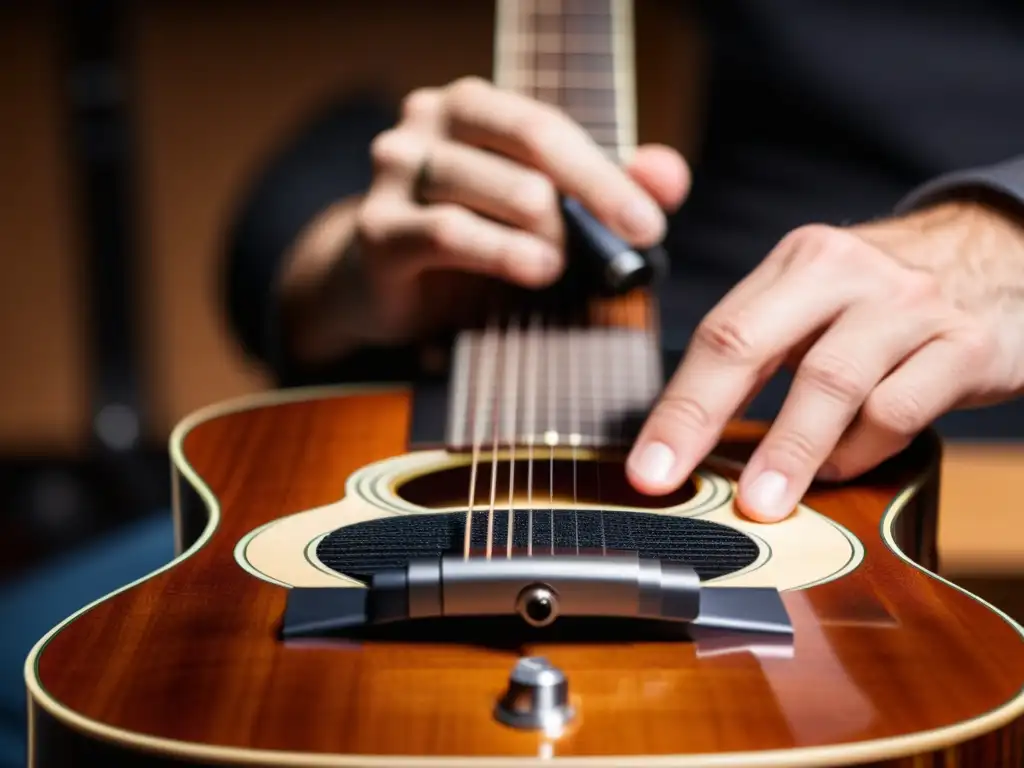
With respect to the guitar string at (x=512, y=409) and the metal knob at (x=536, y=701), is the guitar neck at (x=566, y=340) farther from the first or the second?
the metal knob at (x=536, y=701)

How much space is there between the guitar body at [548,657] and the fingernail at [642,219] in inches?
9.0

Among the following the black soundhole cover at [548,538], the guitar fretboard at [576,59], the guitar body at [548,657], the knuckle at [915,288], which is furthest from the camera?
the guitar fretboard at [576,59]

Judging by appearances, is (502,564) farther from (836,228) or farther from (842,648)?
(836,228)

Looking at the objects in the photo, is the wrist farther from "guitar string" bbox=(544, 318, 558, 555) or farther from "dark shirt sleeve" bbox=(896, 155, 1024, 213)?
"guitar string" bbox=(544, 318, 558, 555)

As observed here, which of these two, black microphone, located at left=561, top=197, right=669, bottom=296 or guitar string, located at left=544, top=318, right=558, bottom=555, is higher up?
black microphone, located at left=561, top=197, right=669, bottom=296

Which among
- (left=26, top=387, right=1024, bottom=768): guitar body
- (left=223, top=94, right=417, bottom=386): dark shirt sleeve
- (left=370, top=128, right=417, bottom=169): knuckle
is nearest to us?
(left=26, top=387, right=1024, bottom=768): guitar body

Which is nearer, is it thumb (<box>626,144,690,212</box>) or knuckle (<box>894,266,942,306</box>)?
knuckle (<box>894,266,942,306</box>)

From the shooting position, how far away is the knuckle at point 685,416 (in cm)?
57

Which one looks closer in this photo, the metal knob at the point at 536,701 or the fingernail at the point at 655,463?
the metal knob at the point at 536,701

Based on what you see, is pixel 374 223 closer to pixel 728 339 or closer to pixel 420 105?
pixel 420 105

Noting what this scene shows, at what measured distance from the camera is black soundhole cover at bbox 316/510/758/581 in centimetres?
47

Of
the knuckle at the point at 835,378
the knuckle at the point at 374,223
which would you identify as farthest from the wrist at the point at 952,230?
the knuckle at the point at 374,223

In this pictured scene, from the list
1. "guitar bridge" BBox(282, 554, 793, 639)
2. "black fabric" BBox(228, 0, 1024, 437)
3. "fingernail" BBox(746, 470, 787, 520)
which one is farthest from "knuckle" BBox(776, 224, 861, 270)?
"black fabric" BBox(228, 0, 1024, 437)

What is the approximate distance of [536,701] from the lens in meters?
0.35
